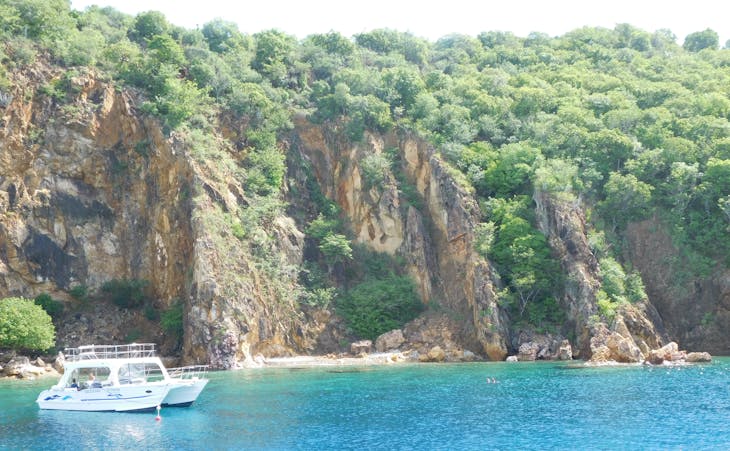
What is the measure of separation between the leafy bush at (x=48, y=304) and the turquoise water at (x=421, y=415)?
15987 millimetres

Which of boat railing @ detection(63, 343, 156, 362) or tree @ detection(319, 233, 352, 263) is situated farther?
tree @ detection(319, 233, 352, 263)

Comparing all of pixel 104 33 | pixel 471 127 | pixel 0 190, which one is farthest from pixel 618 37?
pixel 0 190

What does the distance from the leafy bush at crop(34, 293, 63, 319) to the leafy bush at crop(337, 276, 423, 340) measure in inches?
1040

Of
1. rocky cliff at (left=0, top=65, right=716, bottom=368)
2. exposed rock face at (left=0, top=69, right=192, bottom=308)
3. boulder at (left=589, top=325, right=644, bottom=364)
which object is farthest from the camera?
exposed rock face at (left=0, top=69, right=192, bottom=308)

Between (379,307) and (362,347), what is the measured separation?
5205 millimetres

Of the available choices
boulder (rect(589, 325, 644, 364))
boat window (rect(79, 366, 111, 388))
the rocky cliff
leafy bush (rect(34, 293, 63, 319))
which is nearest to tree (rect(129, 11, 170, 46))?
the rocky cliff

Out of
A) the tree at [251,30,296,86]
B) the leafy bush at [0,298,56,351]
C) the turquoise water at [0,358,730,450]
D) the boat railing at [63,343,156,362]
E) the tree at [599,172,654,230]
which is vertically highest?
the tree at [251,30,296,86]

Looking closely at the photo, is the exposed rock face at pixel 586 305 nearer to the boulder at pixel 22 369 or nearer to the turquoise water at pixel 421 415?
the turquoise water at pixel 421 415

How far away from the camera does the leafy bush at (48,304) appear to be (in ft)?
239

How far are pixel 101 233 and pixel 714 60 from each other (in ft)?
275

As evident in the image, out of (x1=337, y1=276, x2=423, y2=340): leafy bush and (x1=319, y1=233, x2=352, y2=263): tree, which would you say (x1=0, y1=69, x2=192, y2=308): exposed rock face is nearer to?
(x1=319, y1=233, x2=352, y2=263): tree

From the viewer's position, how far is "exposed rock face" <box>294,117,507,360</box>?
73.4m

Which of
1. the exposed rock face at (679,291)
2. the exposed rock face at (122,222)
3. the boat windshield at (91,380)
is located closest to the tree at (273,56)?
the exposed rock face at (122,222)

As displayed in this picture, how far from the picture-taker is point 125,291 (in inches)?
3022
